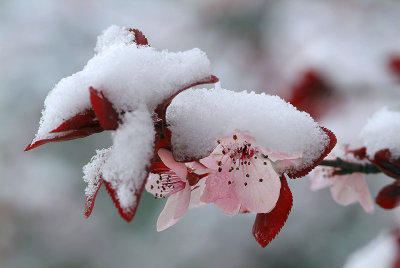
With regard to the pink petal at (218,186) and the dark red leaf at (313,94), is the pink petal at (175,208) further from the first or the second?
the dark red leaf at (313,94)

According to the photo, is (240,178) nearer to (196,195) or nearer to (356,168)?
(196,195)

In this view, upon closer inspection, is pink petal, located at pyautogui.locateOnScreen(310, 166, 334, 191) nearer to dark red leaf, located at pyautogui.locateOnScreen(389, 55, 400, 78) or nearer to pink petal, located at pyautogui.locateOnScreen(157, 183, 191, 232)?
pink petal, located at pyautogui.locateOnScreen(157, 183, 191, 232)

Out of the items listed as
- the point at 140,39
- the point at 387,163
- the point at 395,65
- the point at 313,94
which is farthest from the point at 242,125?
the point at 313,94

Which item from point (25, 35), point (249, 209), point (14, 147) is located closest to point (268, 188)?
point (249, 209)

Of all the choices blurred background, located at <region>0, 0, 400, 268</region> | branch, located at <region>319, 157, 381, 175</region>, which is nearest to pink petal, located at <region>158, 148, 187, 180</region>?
branch, located at <region>319, 157, 381, 175</region>

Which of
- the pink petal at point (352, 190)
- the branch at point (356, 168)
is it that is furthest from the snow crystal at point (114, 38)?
the pink petal at point (352, 190)
